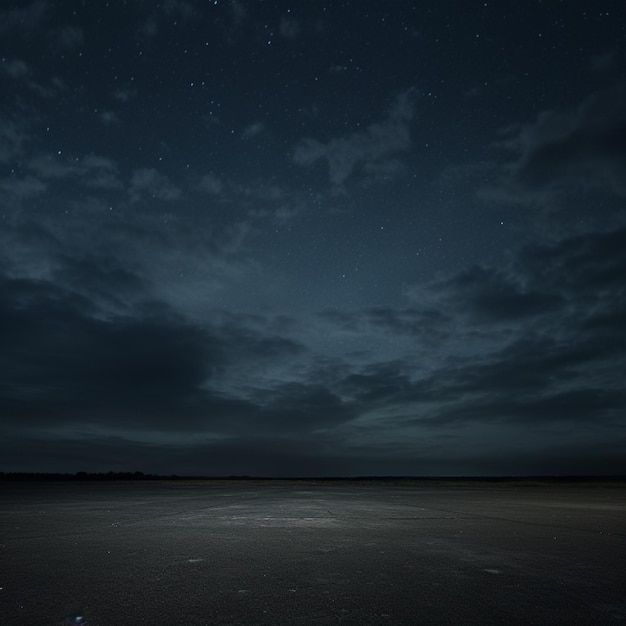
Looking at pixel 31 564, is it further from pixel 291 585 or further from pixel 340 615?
pixel 340 615

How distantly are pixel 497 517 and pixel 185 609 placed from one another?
11.2 metres

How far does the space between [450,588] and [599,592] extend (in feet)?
5.08

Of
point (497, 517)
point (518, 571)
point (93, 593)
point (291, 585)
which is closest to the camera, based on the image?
point (93, 593)

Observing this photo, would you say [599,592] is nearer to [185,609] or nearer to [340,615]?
[340,615]

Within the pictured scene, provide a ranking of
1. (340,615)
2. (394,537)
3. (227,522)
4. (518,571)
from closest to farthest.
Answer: (340,615) → (518,571) → (394,537) → (227,522)

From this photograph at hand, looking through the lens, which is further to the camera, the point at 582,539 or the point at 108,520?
the point at 108,520

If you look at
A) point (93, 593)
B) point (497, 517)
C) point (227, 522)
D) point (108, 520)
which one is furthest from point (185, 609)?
point (497, 517)

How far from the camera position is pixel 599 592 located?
514 cm

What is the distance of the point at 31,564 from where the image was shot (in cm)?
635

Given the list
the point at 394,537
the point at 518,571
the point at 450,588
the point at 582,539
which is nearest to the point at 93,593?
→ the point at 450,588

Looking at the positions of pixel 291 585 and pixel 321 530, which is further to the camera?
pixel 321 530

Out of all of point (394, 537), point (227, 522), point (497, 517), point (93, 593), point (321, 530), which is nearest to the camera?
point (93, 593)

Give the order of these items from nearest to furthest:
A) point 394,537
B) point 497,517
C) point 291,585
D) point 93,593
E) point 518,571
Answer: point 93,593 → point 291,585 → point 518,571 → point 394,537 → point 497,517

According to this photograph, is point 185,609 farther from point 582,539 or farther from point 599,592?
point 582,539
